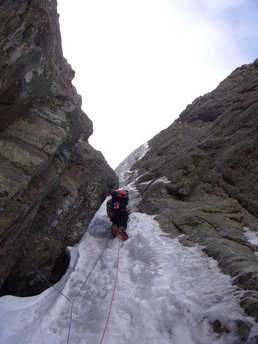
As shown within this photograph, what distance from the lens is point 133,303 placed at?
1037 centimetres

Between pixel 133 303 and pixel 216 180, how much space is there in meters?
10.4

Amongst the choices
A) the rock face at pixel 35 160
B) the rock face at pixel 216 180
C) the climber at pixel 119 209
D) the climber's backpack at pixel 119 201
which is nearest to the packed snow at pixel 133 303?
the rock face at pixel 216 180

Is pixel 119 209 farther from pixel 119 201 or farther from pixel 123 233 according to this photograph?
pixel 123 233

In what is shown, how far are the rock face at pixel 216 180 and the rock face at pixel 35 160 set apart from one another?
4641 mm

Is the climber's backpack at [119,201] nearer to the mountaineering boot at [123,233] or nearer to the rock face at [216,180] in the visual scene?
the mountaineering boot at [123,233]

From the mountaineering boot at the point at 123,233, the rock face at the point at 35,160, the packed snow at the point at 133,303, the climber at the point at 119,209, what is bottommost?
the packed snow at the point at 133,303

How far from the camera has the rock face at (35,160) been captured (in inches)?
321

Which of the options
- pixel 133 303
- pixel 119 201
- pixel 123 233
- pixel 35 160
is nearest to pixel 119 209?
pixel 119 201

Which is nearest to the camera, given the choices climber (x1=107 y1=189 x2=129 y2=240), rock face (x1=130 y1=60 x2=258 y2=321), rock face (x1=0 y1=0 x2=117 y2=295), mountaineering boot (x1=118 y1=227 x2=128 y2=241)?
rock face (x1=0 y1=0 x2=117 y2=295)

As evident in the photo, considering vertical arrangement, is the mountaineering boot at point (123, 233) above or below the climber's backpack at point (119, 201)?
A: below

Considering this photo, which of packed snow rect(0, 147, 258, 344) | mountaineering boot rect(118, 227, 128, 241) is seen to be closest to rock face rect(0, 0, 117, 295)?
packed snow rect(0, 147, 258, 344)

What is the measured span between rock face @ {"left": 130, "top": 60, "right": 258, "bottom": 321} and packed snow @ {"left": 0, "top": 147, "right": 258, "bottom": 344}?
0.69 meters

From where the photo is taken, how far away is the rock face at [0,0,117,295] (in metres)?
8.16

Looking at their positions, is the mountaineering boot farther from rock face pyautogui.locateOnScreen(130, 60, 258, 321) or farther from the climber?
rock face pyautogui.locateOnScreen(130, 60, 258, 321)
